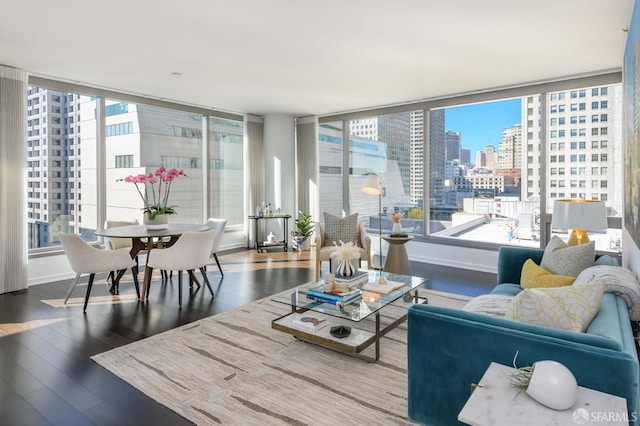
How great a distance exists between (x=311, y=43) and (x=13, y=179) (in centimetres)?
393

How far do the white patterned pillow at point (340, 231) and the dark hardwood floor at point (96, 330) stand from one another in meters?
0.61

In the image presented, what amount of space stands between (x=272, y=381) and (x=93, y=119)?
4.95 m

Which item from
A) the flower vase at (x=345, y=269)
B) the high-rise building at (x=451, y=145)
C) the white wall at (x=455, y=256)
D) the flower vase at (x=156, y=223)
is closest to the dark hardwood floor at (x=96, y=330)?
the white wall at (x=455, y=256)

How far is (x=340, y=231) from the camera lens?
5.37 metres

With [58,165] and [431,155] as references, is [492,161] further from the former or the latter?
[58,165]

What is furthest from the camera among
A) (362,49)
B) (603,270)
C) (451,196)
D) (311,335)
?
(451,196)

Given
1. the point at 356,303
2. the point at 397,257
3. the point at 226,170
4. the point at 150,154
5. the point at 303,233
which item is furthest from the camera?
the point at 226,170

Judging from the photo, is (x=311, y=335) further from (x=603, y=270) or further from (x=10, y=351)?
(x=10, y=351)

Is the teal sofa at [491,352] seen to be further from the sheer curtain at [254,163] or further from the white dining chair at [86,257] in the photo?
the sheer curtain at [254,163]

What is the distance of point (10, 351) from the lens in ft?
9.61

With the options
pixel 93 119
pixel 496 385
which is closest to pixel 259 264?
pixel 93 119

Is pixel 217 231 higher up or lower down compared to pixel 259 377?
higher up

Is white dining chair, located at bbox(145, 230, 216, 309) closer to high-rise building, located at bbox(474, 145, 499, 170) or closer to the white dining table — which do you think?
the white dining table

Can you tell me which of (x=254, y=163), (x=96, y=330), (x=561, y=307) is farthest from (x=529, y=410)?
(x=254, y=163)
